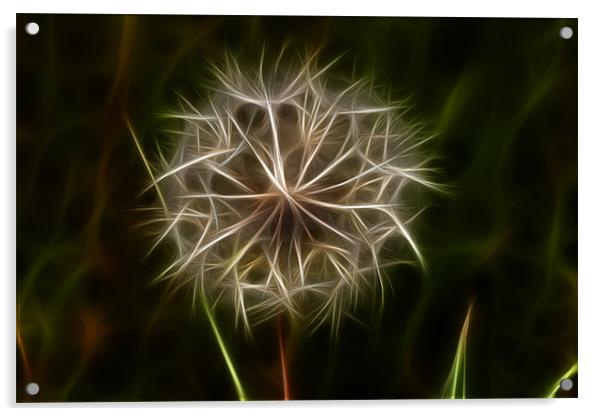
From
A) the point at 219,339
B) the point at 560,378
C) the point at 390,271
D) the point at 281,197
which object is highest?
the point at 281,197

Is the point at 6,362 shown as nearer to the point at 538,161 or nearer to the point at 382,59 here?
the point at 382,59

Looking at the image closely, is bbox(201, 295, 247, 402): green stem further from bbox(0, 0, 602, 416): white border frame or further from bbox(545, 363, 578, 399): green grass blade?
bbox(545, 363, 578, 399): green grass blade

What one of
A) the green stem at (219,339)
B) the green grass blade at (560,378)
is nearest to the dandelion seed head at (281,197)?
the green stem at (219,339)

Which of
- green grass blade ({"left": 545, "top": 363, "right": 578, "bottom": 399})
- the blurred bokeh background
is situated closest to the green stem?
the blurred bokeh background

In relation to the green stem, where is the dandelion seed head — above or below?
above
